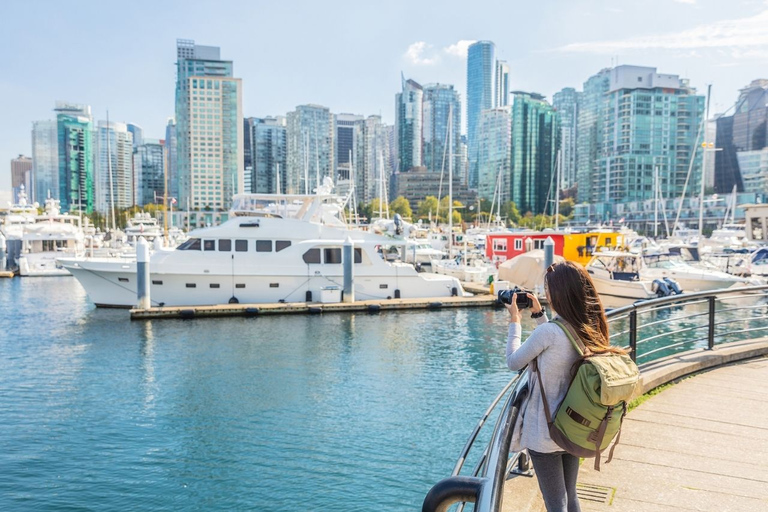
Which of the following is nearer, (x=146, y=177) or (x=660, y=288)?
(x=660, y=288)

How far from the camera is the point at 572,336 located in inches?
114

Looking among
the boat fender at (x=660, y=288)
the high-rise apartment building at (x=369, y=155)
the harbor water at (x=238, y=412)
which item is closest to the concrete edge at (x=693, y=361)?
the harbor water at (x=238, y=412)

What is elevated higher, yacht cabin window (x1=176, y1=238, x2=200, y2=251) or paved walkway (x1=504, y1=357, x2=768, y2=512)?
yacht cabin window (x1=176, y1=238, x2=200, y2=251)

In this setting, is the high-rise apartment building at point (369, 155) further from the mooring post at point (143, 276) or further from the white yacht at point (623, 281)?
the mooring post at point (143, 276)

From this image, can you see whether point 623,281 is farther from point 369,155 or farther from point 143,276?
point 369,155

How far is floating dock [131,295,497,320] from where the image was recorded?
24.3 m

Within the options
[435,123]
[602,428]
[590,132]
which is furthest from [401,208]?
[602,428]

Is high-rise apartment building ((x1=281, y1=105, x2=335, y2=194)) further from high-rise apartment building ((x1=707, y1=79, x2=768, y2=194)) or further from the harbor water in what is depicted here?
the harbor water

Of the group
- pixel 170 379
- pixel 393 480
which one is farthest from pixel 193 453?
pixel 170 379

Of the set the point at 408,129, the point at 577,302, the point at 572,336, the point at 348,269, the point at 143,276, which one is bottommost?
the point at 143,276

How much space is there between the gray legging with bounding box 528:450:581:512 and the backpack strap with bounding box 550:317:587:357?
545 mm

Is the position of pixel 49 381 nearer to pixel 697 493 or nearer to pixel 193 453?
pixel 193 453

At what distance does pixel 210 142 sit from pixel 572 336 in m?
151

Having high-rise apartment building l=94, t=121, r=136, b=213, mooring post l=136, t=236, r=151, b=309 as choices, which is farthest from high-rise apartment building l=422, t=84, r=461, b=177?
mooring post l=136, t=236, r=151, b=309
